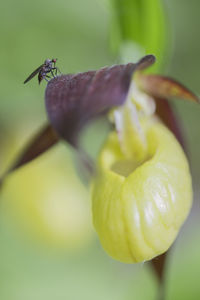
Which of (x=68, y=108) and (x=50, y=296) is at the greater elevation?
(x=68, y=108)

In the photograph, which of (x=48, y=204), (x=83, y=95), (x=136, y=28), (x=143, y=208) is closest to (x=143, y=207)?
(x=143, y=208)

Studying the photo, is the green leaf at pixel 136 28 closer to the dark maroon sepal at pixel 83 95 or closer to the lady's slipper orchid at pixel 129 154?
the lady's slipper orchid at pixel 129 154

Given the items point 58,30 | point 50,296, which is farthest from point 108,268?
point 58,30

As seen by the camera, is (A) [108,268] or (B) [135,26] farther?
(A) [108,268]

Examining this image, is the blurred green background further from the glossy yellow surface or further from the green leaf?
the glossy yellow surface

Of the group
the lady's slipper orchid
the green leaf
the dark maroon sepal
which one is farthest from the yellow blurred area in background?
the dark maroon sepal

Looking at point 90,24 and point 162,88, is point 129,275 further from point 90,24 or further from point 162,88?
point 162,88
